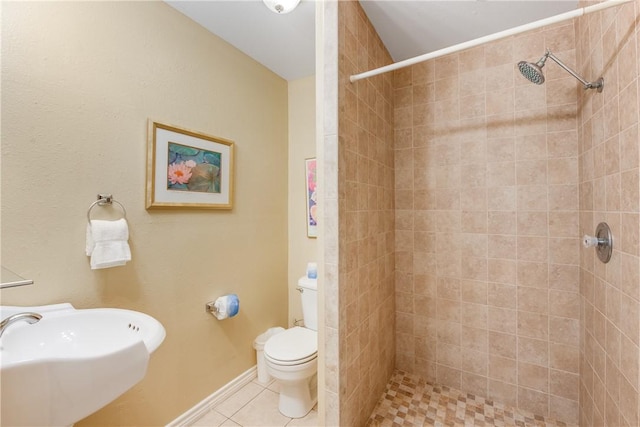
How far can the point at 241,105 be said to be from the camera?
1935 mm

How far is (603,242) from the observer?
1.11m

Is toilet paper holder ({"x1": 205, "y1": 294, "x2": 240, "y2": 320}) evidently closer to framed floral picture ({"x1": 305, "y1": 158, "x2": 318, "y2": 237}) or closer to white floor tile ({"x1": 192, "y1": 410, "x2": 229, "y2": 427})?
white floor tile ({"x1": 192, "y1": 410, "x2": 229, "y2": 427})

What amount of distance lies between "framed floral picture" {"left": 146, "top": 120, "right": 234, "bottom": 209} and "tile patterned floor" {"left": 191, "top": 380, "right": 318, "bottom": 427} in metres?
1.29

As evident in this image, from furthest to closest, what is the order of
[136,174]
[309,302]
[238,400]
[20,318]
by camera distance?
[309,302], [238,400], [136,174], [20,318]

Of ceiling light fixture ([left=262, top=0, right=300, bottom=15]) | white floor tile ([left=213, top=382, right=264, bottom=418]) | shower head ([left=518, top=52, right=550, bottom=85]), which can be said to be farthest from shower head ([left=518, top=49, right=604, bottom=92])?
white floor tile ([left=213, top=382, right=264, bottom=418])

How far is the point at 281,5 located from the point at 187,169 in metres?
1.07

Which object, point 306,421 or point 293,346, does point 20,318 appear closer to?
point 293,346

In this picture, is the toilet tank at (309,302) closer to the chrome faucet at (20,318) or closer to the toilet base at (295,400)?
the toilet base at (295,400)

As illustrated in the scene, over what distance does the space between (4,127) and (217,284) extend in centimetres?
122

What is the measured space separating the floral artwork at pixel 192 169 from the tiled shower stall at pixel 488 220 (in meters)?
0.87

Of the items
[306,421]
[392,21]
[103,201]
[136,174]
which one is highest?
[392,21]

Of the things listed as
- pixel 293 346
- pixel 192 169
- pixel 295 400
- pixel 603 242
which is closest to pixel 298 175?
pixel 192 169

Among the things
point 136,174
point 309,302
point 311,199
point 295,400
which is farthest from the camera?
point 311,199

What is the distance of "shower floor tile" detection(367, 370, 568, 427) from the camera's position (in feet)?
4.95
